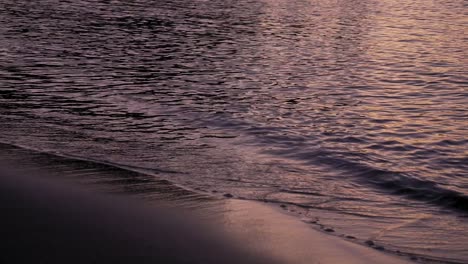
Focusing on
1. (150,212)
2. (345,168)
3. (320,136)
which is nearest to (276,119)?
(320,136)

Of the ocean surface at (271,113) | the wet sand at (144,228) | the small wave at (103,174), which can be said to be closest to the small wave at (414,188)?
the ocean surface at (271,113)

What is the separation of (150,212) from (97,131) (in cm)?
429

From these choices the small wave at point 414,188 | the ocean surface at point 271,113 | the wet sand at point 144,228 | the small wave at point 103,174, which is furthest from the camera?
the small wave at point 414,188

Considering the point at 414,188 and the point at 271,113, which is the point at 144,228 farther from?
the point at 271,113

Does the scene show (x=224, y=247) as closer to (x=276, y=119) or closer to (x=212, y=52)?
(x=276, y=119)

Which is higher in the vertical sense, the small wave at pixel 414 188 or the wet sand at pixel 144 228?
the wet sand at pixel 144 228

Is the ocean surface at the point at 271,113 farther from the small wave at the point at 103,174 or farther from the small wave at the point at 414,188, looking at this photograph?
the small wave at the point at 103,174

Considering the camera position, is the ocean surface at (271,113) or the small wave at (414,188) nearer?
the ocean surface at (271,113)

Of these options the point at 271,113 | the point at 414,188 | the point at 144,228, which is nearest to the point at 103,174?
the point at 144,228

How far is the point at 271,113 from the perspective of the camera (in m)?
13.0

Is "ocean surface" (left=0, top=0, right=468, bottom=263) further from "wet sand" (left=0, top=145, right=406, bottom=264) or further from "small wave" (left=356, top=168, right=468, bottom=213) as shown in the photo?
"wet sand" (left=0, top=145, right=406, bottom=264)

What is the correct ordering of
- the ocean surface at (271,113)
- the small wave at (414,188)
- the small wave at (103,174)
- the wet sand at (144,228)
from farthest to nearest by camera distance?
the small wave at (414,188) → the ocean surface at (271,113) → the small wave at (103,174) → the wet sand at (144,228)

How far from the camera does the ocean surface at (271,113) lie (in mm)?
7914

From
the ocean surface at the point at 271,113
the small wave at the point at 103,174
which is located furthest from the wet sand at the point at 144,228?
the ocean surface at the point at 271,113
